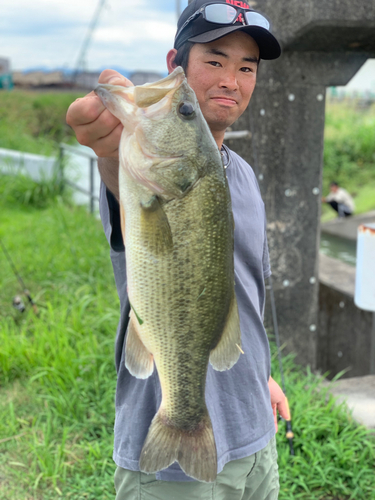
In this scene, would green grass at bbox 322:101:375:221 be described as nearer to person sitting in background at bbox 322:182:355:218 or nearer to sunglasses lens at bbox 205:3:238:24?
person sitting in background at bbox 322:182:355:218

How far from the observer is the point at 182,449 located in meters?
1.48

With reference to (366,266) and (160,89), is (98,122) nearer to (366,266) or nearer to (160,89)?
(160,89)

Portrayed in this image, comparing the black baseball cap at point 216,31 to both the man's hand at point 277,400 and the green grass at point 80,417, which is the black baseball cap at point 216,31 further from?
the green grass at point 80,417

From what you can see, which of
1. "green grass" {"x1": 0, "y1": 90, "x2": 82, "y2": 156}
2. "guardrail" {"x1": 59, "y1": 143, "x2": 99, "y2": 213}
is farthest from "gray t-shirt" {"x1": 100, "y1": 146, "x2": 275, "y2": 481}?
"green grass" {"x1": 0, "y1": 90, "x2": 82, "y2": 156}

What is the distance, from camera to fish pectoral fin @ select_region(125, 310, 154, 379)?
1.45 metres

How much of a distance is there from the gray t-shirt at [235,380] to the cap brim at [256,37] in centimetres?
38

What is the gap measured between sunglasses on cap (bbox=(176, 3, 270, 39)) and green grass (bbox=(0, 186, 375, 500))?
2.31 metres

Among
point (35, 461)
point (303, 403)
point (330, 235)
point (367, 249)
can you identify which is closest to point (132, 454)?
point (35, 461)

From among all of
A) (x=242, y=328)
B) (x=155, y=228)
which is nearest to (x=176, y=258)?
(x=155, y=228)

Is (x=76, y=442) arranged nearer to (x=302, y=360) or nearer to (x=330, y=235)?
(x=302, y=360)

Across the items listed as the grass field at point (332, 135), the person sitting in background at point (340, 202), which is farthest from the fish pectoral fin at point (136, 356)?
the person sitting in background at point (340, 202)

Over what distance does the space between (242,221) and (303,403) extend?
1862 millimetres

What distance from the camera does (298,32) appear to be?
11.1ft

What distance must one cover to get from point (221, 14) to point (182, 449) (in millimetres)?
1361
